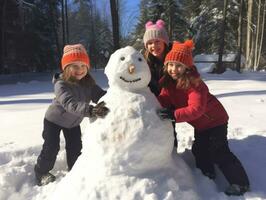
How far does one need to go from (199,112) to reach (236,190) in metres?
0.71

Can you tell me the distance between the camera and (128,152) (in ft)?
11.1

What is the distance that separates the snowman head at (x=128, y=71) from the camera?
3.56m

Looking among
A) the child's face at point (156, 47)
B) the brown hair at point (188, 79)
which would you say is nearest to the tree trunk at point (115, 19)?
the child's face at point (156, 47)

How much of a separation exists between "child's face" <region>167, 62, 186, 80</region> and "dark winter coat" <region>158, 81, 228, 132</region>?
0.16 meters

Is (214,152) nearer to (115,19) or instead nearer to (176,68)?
(176,68)

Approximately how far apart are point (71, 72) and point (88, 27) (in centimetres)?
4886

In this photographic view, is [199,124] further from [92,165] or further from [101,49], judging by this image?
[101,49]

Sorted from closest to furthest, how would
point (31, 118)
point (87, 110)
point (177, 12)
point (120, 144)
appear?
1. point (120, 144)
2. point (87, 110)
3. point (31, 118)
4. point (177, 12)

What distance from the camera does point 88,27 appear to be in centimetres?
5216

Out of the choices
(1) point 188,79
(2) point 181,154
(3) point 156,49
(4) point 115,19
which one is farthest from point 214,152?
(4) point 115,19

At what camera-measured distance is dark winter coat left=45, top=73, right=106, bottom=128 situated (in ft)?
13.1

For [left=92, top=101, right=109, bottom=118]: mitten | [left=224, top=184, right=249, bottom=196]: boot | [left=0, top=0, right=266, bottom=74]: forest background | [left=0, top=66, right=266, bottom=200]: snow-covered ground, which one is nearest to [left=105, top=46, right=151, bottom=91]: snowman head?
[left=92, top=101, right=109, bottom=118]: mitten

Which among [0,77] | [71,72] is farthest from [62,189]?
[0,77]

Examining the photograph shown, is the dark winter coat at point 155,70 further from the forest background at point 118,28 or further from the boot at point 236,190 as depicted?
the forest background at point 118,28
